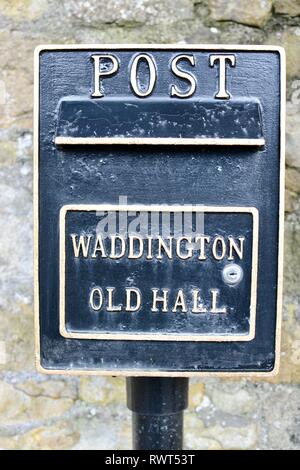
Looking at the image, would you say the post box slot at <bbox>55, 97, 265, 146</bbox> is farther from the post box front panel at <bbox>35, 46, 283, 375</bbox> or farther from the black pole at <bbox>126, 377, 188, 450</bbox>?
the black pole at <bbox>126, 377, 188, 450</bbox>

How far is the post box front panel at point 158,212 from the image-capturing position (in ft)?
3.01

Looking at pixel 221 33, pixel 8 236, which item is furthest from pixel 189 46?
pixel 8 236

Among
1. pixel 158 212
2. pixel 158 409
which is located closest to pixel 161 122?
pixel 158 212

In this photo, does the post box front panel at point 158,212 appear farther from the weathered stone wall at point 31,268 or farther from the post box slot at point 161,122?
the weathered stone wall at point 31,268

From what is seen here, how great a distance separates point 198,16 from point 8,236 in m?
0.68

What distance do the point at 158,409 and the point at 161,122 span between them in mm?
545

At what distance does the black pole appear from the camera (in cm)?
106

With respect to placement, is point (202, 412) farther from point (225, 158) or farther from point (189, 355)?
point (225, 158)

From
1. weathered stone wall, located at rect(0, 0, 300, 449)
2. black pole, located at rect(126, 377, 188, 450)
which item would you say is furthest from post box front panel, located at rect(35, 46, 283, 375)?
weathered stone wall, located at rect(0, 0, 300, 449)

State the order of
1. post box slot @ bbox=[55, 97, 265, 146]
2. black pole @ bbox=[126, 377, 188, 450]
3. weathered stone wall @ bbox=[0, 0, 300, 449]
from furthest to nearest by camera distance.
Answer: weathered stone wall @ bbox=[0, 0, 300, 449]
black pole @ bbox=[126, 377, 188, 450]
post box slot @ bbox=[55, 97, 265, 146]

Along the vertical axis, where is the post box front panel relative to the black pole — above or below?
above

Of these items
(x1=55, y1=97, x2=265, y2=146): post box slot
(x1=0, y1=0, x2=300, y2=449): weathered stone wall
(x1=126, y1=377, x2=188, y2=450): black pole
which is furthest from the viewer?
(x1=0, y1=0, x2=300, y2=449): weathered stone wall

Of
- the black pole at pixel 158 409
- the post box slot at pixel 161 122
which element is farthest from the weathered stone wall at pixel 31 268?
→ the post box slot at pixel 161 122
